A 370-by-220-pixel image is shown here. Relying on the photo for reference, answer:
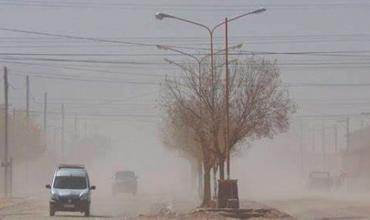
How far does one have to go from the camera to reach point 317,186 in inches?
4813

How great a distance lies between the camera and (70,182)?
5688cm

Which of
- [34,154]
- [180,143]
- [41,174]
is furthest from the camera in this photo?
[41,174]

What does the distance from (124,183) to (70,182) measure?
40233 millimetres

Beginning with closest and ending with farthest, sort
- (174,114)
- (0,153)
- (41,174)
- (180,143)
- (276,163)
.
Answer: (174,114) < (180,143) < (0,153) < (41,174) < (276,163)

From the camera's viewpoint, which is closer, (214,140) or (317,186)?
(214,140)

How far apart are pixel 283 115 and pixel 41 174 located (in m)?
99.6

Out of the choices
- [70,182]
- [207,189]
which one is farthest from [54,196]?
[207,189]

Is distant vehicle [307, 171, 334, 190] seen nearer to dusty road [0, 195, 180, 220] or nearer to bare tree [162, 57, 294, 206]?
dusty road [0, 195, 180, 220]

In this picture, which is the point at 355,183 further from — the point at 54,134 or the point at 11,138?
the point at 54,134

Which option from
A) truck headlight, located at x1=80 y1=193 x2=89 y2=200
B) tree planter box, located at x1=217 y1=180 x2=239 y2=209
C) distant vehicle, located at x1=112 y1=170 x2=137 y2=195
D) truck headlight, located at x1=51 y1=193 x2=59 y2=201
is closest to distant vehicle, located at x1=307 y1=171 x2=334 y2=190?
distant vehicle, located at x1=112 y1=170 x2=137 y2=195

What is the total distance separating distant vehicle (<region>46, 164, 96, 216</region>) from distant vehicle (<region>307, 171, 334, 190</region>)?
6675cm

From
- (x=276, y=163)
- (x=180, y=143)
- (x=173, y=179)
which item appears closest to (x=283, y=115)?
(x=180, y=143)

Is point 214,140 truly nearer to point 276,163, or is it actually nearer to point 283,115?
point 283,115

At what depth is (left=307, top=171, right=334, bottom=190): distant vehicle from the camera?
122m
